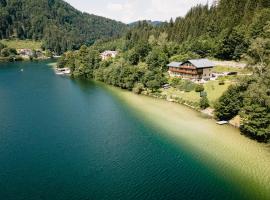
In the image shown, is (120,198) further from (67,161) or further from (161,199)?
(67,161)

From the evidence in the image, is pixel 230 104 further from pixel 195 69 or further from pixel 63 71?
pixel 63 71

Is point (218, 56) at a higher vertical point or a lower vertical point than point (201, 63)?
higher

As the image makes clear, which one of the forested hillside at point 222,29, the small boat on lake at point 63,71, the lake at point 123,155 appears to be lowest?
the lake at point 123,155

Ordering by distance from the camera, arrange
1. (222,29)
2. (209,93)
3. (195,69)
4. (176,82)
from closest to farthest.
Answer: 1. (209,93)
2. (176,82)
3. (195,69)
4. (222,29)

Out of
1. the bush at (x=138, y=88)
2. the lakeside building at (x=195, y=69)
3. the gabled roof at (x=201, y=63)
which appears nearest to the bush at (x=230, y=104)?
the lakeside building at (x=195, y=69)

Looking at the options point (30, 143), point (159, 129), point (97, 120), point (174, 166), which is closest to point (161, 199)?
point (174, 166)

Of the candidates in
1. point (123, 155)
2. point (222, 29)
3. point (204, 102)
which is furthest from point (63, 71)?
point (123, 155)

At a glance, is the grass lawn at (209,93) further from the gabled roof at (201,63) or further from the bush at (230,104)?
the gabled roof at (201,63)
